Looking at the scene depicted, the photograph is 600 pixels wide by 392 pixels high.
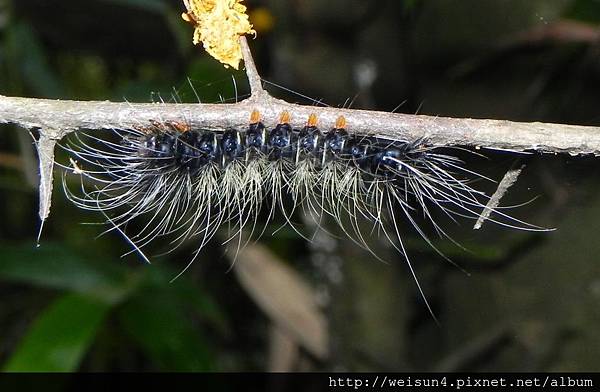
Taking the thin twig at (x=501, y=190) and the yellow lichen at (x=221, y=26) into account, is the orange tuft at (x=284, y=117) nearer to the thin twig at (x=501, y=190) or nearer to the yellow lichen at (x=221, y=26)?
the yellow lichen at (x=221, y=26)

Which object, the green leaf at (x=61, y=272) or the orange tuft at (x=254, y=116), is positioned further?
the green leaf at (x=61, y=272)

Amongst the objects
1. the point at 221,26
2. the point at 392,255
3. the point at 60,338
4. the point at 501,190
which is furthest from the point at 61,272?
the point at 501,190

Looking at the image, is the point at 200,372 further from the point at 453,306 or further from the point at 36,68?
the point at 36,68

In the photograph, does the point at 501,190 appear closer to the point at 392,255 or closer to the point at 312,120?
the point at 312,120

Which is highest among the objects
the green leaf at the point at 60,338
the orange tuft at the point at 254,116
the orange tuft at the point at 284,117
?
the orange tuft at the point at 254,116

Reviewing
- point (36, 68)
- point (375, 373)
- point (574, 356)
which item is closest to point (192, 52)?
point (36, 68)

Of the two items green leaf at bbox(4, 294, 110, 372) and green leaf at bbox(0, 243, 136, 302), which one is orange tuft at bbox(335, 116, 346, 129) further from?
green leaf at bbox(0, 243, 136, 302)

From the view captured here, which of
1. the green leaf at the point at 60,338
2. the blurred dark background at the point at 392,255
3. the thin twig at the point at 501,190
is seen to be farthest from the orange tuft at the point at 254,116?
the green leaf at the point at 60,338
